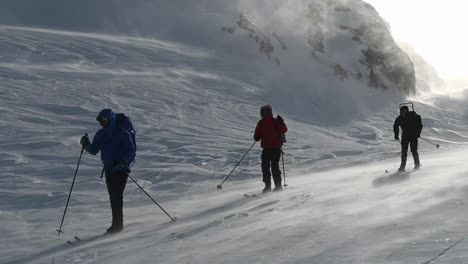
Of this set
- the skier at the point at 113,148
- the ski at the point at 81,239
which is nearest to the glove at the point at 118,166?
the skier at the point at 113,148

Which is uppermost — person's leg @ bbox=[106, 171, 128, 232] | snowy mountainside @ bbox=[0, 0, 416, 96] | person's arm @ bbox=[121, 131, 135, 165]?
snowy mountainside @ bbox=[0, 0, 416, 96]

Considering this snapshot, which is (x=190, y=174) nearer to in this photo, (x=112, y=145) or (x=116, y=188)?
(x=116, y=188)

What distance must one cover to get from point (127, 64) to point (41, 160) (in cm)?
1464

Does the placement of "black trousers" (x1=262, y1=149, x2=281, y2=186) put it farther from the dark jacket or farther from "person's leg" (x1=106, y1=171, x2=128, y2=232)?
the dark jacket

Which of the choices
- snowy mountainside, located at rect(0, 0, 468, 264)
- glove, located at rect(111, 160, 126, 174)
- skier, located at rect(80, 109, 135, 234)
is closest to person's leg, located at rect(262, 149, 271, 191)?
Answer: snowy mountainside, located at rect(0, 0, 468, 264)

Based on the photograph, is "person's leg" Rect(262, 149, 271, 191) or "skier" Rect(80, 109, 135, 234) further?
"person's leg" Rect(262, 149, 271, 191)

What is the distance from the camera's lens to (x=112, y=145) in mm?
7926

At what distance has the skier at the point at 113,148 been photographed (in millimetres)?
7891

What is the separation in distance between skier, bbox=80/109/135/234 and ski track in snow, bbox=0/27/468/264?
73 cm

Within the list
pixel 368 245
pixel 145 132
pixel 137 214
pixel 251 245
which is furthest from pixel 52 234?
pixel 145 132

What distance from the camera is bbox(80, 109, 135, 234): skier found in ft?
25.9

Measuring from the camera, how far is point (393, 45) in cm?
5250

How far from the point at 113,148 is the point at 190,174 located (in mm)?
6800

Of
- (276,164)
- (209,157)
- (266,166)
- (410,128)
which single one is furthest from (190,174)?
(410,128)
